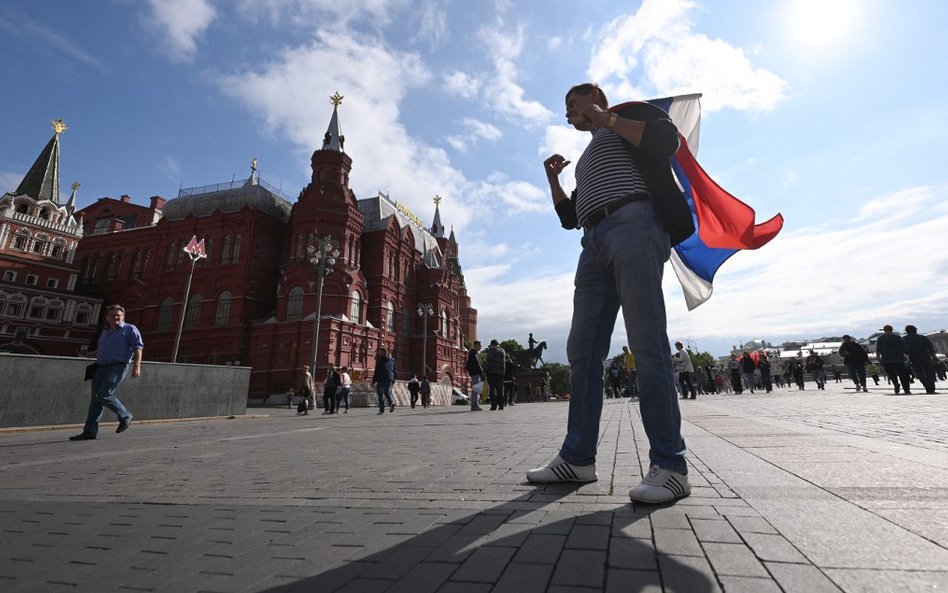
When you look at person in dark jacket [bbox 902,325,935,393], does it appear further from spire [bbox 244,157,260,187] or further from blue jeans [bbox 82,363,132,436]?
spire [bbox 244,157,260,187]

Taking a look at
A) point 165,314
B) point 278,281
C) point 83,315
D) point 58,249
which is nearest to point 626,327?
point 278,281

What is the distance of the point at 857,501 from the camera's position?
183 cm

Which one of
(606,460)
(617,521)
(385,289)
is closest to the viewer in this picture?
(617,521)

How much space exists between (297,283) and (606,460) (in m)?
33.6

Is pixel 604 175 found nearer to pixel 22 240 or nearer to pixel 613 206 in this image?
pixel 613 206

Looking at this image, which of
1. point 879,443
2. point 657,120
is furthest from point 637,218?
point 879,443

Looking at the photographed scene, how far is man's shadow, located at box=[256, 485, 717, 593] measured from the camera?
125 cm

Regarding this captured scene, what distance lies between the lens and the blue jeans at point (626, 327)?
93.0 inches

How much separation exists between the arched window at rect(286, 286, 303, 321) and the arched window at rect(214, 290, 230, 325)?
5.11 metres

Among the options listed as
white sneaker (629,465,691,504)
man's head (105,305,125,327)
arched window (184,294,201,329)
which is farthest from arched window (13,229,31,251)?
white sneaker (629,465,691,504)

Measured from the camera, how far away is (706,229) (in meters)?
3.34

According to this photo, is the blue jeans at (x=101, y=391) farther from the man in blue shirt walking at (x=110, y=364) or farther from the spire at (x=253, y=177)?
the spire at (x=253, y=177)

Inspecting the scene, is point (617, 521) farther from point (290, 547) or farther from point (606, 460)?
point (606, 460)

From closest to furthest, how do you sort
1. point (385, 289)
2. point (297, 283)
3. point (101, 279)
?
point (297, 283) < point (385, 289) < point (101, 279)
